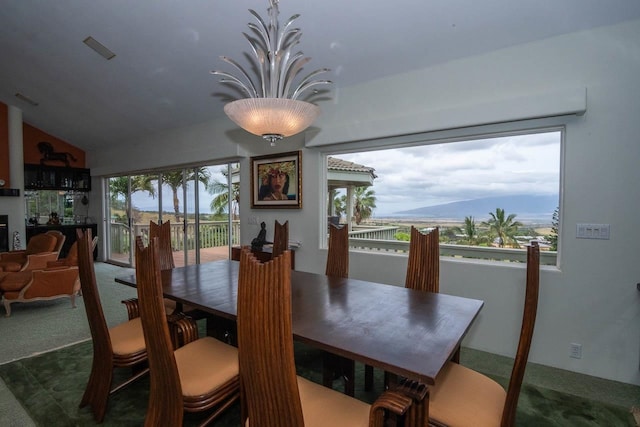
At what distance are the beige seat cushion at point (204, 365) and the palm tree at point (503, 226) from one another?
262 centimetres

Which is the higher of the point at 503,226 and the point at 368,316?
the point at 503,226

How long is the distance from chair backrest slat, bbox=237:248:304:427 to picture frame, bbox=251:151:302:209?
10.0 ft

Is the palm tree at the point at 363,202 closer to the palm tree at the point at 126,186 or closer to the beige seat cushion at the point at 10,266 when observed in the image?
the palm tree at the point at 126,186

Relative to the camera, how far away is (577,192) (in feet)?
8.27

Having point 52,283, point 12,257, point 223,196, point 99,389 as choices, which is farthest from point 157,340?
point 12,257

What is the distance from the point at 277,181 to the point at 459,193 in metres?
2.28

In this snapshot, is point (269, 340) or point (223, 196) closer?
point (269, 340)

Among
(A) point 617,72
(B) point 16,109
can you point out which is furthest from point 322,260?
(B) point 16,109

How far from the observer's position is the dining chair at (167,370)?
1417 mm

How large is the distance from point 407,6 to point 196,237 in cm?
469

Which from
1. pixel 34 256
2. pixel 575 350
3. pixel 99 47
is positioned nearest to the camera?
pixel 575 350

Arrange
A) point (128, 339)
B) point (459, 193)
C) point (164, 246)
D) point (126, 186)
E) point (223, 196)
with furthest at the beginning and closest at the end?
point (126, 186)
point (223, 196)
point (459, 193)
point (164, 246)
point (128, 339)

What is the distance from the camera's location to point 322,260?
158 inches

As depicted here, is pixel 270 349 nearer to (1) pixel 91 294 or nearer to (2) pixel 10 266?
(1) pixel 91 294
